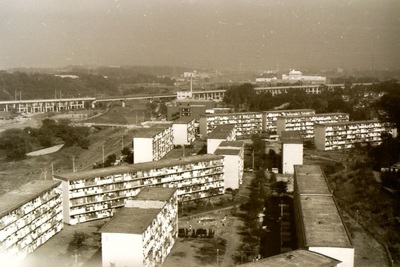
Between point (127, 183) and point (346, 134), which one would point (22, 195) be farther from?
point (346, 134)

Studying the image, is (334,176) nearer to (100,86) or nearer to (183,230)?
(183,230)

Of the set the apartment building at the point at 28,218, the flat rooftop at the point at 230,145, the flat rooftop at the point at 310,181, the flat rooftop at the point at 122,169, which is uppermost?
the flat rooftop at the point at 230,145

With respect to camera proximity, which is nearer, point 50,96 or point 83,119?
point 83,119

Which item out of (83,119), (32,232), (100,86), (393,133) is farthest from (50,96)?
(32,232)

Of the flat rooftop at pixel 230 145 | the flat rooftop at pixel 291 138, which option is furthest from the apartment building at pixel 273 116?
the flat rooftop at pixel 230 145

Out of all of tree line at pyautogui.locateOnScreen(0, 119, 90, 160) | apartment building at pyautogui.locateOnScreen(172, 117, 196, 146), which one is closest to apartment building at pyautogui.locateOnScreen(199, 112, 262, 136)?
apartment building at pyautogui.locateOnScreen(172, 117, 196, 146)

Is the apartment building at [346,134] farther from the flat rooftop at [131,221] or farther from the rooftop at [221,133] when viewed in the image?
the flat rooftop at [131,221]

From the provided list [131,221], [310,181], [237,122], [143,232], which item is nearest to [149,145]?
[310,181]
